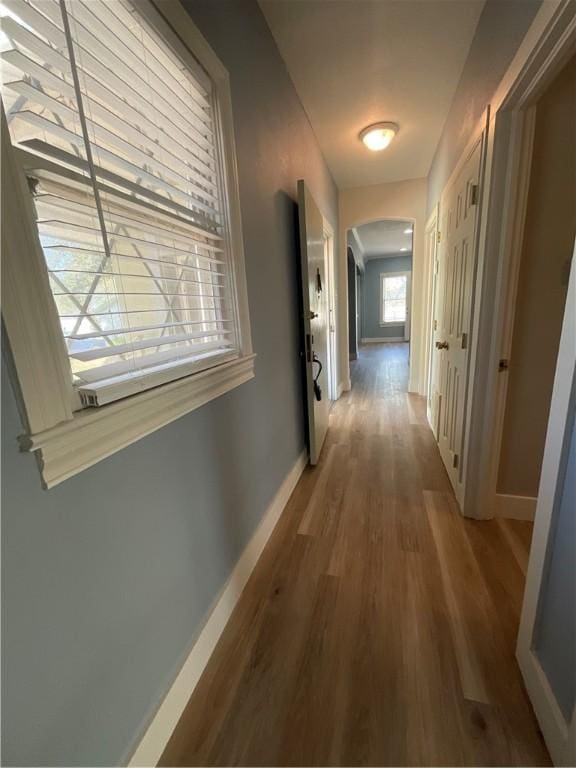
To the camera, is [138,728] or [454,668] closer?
[138,728]

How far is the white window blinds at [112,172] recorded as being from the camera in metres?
0.62

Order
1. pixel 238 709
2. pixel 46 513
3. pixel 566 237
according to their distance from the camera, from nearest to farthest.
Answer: pixel 46 513, pixel 238 709, pixel 566 237

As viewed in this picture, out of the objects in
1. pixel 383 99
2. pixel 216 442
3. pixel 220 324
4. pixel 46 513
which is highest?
pixel 383 99

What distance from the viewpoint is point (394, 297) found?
9.48 metres

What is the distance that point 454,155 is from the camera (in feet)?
7.34

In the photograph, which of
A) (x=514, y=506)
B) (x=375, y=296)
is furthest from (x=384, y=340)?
(x=514, y=506)

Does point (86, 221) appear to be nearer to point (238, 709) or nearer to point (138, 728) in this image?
point (138, 728)

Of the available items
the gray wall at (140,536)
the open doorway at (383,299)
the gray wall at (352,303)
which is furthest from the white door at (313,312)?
the open doorway at (383,299)

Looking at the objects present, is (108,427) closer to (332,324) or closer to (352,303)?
(332,324)

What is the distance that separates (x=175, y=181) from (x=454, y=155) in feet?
7.09

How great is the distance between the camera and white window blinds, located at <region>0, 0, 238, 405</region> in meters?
A: 0.62

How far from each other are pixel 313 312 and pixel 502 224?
119cm

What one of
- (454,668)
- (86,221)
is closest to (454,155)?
(86,221)

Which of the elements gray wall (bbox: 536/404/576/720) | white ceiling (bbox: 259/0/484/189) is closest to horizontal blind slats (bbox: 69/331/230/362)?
gray wall (bbox: 536/404/576/720)
